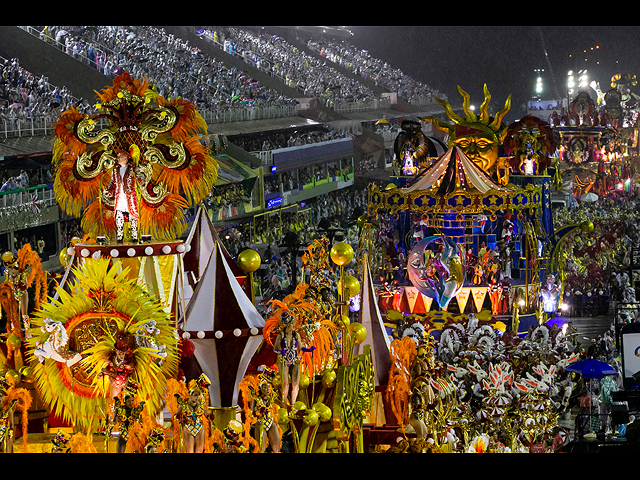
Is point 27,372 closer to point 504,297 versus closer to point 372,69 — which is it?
point 504,297

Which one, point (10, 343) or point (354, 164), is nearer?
point (10, 343)

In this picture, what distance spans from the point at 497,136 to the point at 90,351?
10345mm

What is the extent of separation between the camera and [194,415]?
6.33m

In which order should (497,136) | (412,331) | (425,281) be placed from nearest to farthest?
(412,331) < (425,281) < (497,136)

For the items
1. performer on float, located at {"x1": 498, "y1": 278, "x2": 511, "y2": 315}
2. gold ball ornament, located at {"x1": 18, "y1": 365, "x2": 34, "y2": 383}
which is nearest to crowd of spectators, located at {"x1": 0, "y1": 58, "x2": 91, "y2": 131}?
performer on float, located at {"x1": 498, "y1": 278, "x2": 511, "y2": 315}

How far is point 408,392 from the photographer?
7.48 m

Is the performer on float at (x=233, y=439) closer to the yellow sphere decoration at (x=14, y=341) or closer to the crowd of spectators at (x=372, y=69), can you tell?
the yellow sphere decoration at (x=14, y=341)

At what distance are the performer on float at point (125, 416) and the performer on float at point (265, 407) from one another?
761 mm

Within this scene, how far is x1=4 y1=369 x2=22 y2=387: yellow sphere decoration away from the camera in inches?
273

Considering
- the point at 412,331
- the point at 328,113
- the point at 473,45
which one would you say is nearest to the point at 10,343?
the point at 412,331

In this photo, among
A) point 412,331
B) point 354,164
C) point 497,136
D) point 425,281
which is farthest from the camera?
point 354,164

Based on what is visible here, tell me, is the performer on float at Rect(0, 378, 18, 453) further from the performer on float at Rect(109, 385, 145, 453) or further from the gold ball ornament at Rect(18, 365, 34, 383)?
the performer on float at Rect(109, 385, 145, 453)

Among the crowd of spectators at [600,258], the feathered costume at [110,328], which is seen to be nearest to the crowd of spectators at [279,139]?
the crowd of spectators at [600,258]

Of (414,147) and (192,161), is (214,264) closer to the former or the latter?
(192,161)
